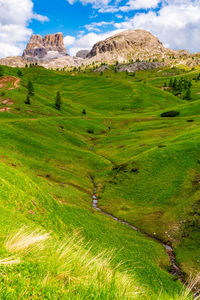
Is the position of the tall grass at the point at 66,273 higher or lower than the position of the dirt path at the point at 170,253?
higher

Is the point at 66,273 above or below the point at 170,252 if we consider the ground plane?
above

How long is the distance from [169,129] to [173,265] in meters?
68.9

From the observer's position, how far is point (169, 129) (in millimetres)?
84812

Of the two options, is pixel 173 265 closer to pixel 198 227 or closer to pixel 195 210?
pixel 198 227

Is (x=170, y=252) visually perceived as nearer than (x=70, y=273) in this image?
No

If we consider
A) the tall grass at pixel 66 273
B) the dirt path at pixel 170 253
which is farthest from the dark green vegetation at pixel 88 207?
the dirt path at pixel 170 253

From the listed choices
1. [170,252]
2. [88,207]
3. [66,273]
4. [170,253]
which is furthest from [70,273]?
[88,207]

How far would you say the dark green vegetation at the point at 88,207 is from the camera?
4.78 m

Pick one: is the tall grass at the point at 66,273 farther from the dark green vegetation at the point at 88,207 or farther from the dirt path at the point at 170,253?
the dirt path at the point at 170,253

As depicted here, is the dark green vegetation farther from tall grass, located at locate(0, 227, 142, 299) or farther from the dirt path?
the dirt path

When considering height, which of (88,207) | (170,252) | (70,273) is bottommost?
(170,252)

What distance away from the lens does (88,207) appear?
119 feet

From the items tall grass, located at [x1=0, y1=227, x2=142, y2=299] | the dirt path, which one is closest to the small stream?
the dirt path

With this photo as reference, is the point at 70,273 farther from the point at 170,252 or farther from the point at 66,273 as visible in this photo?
the point at 170,252
